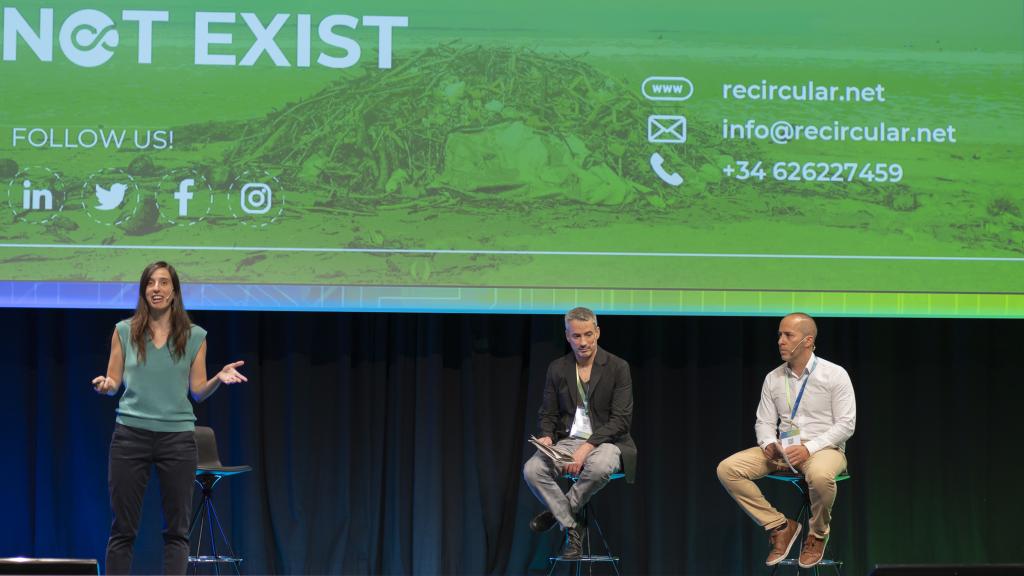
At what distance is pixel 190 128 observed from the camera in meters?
4.60

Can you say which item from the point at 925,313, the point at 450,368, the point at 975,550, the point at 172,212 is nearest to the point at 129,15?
the point at 172,212

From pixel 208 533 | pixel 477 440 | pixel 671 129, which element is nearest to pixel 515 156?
pixel 671 129

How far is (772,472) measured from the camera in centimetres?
438

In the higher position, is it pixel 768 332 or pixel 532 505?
pixel 768 332

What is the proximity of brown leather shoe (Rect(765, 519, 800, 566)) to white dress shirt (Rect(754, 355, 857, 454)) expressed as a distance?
0.30m

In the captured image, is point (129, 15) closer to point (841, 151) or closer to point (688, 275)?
point (688, 275)

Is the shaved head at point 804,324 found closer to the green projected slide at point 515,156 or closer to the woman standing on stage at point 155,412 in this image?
the green projected slide at point 515,156

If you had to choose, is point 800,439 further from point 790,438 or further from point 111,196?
point 111,196

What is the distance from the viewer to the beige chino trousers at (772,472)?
4191 millimetres

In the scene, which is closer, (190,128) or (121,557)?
(121,557)

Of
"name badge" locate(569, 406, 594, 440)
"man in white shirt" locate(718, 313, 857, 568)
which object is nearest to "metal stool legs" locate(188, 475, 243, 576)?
"name badge" locate(569, 406, 594, 440)

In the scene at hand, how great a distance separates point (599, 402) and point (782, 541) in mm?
884

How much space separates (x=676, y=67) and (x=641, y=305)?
3.37 feet

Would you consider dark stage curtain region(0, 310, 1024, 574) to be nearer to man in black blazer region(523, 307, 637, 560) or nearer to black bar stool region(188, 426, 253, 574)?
black bar stool region(188, 426, 253, 574)
